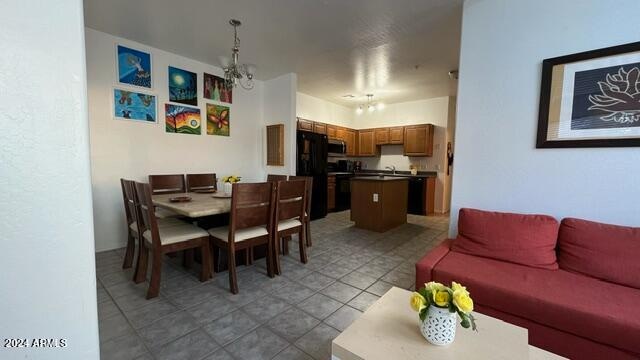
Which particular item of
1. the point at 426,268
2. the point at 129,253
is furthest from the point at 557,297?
the point at 129,253

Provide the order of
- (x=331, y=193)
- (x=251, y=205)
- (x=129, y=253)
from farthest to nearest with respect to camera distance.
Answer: (x=331, y=193)
(x=129, y=253)
(x=251, y=205)

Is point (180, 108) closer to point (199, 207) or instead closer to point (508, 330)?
point (199, 207)

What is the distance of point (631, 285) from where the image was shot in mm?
1429

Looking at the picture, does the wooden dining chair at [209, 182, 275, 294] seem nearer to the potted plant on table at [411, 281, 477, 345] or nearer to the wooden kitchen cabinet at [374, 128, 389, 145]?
the potted plant on table at [411, 281, 477, 345]

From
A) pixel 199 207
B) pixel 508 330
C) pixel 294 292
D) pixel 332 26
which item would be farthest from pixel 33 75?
pixel 332 26

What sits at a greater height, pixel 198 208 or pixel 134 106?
pixel 134 106

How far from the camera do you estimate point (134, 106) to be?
3158 millimetres

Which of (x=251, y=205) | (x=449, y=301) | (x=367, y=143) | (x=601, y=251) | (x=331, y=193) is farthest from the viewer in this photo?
(x=367, y=143)

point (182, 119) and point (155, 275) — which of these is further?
point (182, 119)

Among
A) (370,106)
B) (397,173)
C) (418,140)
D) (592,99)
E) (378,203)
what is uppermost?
(370,106)

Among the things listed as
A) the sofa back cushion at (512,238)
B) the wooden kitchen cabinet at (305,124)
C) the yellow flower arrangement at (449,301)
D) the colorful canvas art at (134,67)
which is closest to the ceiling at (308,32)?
the colorful canvas art at (134,67)

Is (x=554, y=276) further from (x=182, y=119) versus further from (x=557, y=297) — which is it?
(x=182, y=119)

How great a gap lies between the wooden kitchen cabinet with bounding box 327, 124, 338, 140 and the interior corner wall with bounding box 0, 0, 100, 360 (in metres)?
5.31

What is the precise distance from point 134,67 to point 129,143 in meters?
0.97
